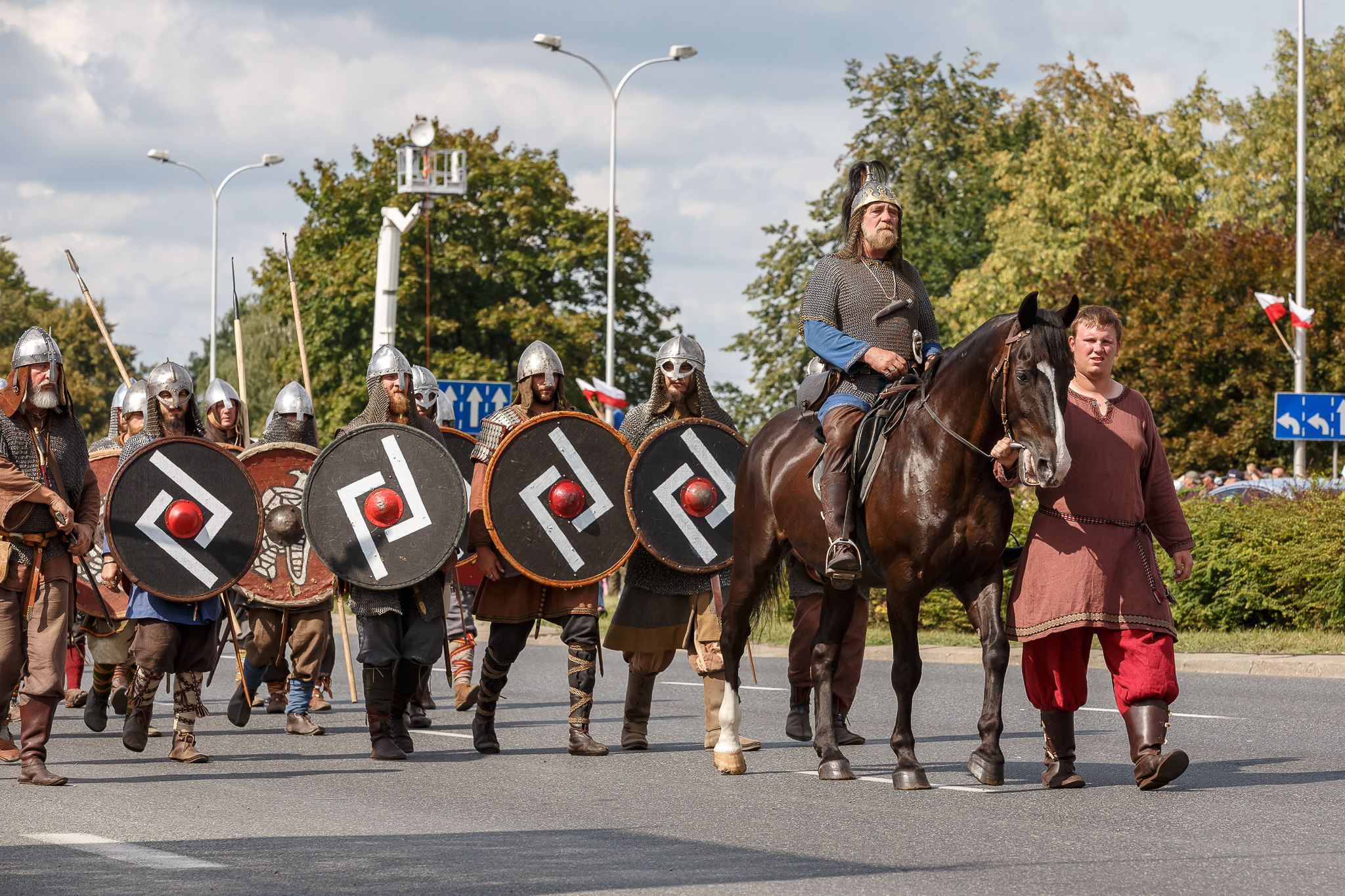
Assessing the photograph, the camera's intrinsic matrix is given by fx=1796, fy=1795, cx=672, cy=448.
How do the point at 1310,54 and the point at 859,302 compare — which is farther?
the point at 1310,54

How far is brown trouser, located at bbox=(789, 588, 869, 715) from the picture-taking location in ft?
30.6

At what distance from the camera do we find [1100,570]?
7.40 metres

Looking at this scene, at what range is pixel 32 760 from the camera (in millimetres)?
8180

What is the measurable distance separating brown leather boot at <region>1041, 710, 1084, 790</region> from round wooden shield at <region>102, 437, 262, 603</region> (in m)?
4.18

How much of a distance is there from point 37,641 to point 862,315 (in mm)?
4075

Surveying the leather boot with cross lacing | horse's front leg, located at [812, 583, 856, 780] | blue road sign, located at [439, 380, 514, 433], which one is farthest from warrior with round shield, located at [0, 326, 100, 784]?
blue road sign, located at [439, 380, 514, 433]

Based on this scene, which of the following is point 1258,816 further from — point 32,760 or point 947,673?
point 947,673

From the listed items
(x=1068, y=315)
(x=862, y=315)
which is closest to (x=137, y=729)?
(x=862, y=315)

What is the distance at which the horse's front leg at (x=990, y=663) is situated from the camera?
7449 mm

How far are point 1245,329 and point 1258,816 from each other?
27.9m

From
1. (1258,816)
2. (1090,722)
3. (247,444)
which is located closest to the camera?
(1258,816)

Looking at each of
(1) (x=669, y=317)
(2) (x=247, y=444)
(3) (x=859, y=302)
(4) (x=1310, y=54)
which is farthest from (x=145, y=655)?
(4) (x=1310, y=54)

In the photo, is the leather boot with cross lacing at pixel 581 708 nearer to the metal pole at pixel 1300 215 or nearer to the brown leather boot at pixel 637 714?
the brown leather boot at pixel 637 714

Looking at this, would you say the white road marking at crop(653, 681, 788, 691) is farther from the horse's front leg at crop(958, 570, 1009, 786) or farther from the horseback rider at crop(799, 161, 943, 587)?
the horse's front leg at crop(958, 570, 1009, 786)
